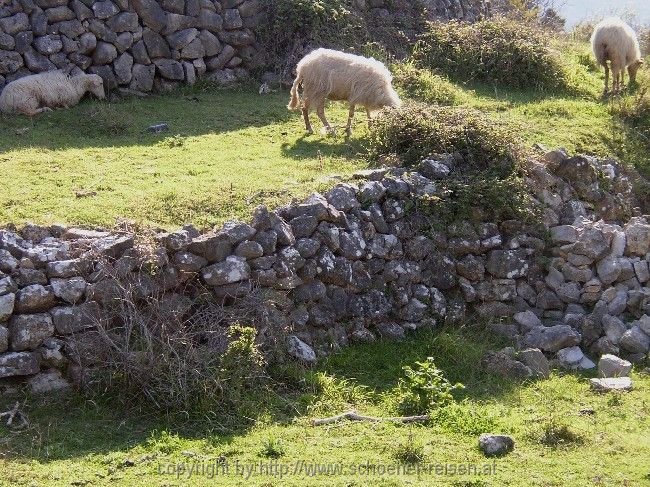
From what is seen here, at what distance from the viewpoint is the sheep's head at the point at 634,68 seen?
54.7 feet

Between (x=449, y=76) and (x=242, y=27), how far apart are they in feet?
13.1

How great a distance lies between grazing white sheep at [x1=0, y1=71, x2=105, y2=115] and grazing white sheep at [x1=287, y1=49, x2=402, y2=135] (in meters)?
3.63

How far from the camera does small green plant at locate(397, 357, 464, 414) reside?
8.15 m

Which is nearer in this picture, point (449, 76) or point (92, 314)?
point (92, 314)

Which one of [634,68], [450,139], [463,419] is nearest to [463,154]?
[450,139]

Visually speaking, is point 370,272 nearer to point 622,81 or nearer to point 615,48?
point 615,48

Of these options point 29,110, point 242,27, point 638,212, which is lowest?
point 638,212

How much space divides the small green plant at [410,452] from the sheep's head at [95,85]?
9321 mm

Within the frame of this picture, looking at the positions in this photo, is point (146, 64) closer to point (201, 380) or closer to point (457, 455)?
point (201, 380)

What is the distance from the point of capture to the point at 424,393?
818 centimetres

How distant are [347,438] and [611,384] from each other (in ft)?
10.1

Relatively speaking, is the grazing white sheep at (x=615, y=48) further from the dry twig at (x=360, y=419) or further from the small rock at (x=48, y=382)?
the small rock at (x=48, y=382)

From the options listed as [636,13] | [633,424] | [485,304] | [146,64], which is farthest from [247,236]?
[636,13]

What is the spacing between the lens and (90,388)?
318 inches
